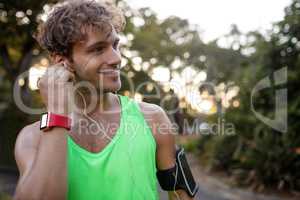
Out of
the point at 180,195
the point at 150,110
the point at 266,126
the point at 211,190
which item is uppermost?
the point at 150,110

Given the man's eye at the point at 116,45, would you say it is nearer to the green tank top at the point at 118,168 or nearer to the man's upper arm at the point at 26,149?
the green tank top at the point at 118,168

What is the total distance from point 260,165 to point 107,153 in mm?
7962

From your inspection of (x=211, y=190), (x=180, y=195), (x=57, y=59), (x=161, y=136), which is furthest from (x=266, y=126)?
(x=57, y=59)

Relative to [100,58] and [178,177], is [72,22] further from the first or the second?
[178,177]

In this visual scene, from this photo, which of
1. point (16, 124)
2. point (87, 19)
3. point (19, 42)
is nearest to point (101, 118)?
point (87, 19)

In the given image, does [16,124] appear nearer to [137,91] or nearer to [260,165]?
[137,91]

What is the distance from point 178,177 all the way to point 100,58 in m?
0.62

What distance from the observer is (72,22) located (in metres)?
1.58

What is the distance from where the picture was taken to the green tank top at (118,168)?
140cm

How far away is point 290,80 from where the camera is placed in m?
8.61

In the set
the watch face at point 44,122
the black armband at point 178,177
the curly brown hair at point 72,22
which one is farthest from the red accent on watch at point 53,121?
the black armband at point 178,177

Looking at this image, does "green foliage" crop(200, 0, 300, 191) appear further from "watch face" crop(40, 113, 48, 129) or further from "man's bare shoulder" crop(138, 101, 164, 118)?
"watch face" crop(40, 113, 48, 129)

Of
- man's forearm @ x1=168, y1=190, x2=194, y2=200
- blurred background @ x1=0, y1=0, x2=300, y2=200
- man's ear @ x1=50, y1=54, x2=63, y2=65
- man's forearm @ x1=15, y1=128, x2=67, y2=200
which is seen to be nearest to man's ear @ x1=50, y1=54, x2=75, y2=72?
man's ear @ x1=50, y1=54, x2=63, y2=65

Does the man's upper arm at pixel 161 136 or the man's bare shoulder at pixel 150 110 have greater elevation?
the man's bare shoulder at pixel 150 110
